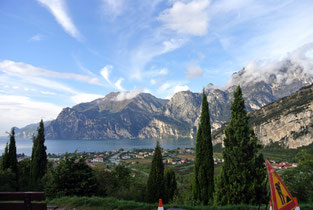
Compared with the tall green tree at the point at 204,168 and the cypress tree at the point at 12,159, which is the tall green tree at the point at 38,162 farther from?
the tall green tree at the point at 204,168

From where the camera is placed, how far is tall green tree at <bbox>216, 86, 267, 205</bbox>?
8.38m

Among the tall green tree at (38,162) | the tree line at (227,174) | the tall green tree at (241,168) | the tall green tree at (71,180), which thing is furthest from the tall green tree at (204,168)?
the tall green tree at (38,162)

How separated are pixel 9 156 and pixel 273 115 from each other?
489 feet

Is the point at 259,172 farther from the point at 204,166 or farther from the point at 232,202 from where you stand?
the point at 204,166

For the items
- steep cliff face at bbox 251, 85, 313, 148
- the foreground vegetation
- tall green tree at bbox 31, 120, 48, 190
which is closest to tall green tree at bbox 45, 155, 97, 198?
the foreground vegetation

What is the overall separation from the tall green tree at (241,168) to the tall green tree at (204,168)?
4.11 metres

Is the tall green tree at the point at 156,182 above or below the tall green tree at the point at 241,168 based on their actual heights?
below

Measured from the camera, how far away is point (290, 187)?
31.3 feet

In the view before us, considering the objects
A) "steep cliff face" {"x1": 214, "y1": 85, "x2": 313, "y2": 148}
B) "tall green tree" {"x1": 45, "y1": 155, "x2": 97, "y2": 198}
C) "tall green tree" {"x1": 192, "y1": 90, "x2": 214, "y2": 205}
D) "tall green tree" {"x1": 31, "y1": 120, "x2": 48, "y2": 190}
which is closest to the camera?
"tall green tree" {"x1": 45, "y1": 155, "x2": 97, "y2": 198}

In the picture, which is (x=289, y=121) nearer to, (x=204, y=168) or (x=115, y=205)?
(x=204, y=168)

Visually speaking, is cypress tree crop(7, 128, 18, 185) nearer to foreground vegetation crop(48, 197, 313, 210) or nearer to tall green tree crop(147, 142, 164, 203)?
tall green tree crop(147, 142, 164, 203)

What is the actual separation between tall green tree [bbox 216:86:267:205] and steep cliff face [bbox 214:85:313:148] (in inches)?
A: 3507

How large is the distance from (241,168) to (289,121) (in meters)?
133

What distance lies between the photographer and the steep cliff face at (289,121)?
104 metres
